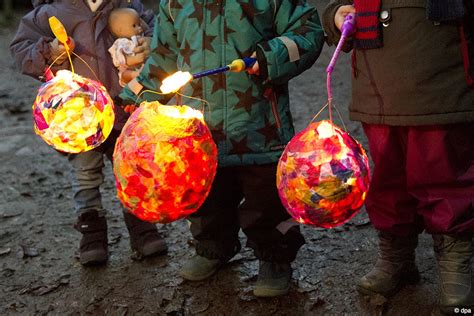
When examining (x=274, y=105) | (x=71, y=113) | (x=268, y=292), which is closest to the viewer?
(x=71, y=113)

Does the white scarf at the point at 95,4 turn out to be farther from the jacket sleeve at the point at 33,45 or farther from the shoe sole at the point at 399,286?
the shoe sole at the point at 399,286

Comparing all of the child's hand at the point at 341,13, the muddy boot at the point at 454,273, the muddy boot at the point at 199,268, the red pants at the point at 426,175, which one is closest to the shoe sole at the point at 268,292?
the muddy boot at the point at 199,268

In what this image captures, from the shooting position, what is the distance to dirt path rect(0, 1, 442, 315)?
8.98ft

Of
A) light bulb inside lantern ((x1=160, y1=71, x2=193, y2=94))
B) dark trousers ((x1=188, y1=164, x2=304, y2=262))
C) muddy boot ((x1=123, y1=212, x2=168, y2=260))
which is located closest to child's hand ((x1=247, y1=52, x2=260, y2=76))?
dark trousers ((x1=188, y1=164, x2=304, y2=262))

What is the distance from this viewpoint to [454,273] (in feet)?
8.20

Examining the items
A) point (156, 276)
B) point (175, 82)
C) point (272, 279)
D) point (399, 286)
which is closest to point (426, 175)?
point (399, 286)

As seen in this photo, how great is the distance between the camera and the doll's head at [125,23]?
2977 mm

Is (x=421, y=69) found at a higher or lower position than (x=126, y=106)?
higher

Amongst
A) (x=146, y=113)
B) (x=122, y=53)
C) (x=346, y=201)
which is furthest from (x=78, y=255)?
(x=346, y=201)

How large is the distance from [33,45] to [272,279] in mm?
1497

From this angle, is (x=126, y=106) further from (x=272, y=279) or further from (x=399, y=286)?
(x=399, y=286)

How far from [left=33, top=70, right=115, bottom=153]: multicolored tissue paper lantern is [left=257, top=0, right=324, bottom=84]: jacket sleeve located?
631 mm

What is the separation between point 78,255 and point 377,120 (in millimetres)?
1728

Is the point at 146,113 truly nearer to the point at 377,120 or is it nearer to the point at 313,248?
the point at 377,120
